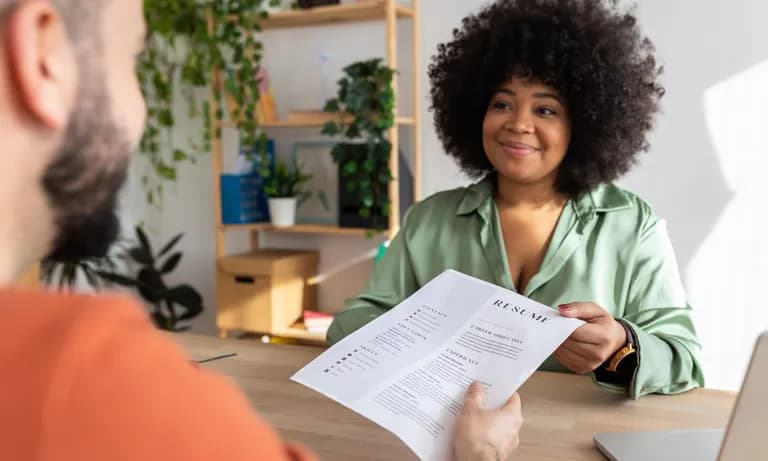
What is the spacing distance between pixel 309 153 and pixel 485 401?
255cm

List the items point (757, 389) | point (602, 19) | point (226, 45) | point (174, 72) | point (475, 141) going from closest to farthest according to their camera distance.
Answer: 1. point (757, 389)
2. point (602, 19)
3. point (475, 141)
4. point (226, 45)
5. point (174, 72)

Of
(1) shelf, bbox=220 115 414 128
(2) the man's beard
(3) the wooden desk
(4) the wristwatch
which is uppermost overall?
(1) shelf, bbox=220 115 414 128

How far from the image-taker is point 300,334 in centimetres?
317

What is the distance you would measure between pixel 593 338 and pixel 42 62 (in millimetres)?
979

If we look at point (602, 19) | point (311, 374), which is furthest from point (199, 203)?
point (311, 374)

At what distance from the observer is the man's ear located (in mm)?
431

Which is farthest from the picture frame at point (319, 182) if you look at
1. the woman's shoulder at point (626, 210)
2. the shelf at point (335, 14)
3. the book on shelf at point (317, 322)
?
the woman's shoulder at point (626, 210)

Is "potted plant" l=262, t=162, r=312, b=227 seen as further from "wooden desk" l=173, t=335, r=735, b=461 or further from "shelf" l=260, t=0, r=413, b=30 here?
"wooden desk" l=173, t=335, r=735, b=461

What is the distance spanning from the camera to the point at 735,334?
2807 millimetres

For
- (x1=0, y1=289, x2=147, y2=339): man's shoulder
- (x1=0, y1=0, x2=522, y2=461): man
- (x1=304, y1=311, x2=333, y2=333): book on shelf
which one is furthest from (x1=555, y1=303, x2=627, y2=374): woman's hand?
(x1=304, y1=311, x2=333, y2=333): book on shelf

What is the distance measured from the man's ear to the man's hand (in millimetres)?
612

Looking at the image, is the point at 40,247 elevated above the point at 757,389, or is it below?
above

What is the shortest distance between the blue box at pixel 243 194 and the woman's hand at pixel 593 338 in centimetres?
229

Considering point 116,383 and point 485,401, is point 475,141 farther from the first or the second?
point 116,383
